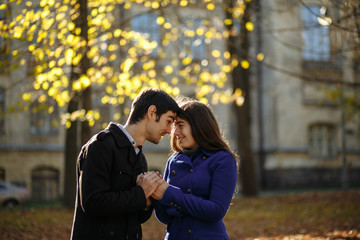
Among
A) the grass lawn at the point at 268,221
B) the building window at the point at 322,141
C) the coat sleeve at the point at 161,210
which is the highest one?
the coat sleeve at the point at 161,210

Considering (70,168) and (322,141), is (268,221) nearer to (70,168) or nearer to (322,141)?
(70,168)

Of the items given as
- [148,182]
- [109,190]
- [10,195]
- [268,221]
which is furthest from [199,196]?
[10,195]

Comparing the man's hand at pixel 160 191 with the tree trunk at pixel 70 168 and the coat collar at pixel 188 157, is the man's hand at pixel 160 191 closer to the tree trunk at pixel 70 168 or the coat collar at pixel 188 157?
the coat collar at pixel 188 157

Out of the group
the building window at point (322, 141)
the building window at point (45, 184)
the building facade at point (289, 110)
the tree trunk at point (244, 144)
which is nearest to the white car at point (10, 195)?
the building window at point (45, 184)

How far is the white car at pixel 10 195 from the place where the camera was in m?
19.6

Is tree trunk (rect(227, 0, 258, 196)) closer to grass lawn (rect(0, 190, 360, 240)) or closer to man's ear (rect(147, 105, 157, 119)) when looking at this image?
grass lawn (rect(0, 190, 360, 240))

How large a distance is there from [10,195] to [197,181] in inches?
704

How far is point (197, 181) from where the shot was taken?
3.59 meters

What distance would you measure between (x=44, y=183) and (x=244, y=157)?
10366mm

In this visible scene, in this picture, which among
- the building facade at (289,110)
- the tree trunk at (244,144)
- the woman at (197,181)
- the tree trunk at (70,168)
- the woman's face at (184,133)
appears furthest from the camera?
the building facade at (289,110)

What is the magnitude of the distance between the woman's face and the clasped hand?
1.25 feet

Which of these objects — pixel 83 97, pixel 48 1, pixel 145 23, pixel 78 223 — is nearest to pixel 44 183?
pixel 145 23

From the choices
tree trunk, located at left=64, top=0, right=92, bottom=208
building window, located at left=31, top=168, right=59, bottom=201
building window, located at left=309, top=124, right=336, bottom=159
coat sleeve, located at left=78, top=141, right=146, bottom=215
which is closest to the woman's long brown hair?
coat sleeve, located at left=78, top=141, right=146, bottom=215

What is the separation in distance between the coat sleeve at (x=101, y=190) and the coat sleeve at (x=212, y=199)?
0.27 m
